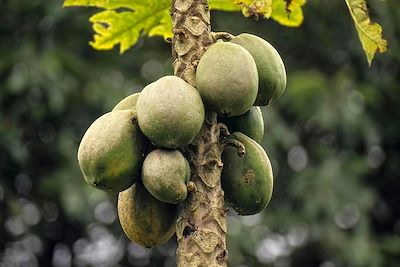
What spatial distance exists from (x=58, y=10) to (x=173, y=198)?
5278 millimetres

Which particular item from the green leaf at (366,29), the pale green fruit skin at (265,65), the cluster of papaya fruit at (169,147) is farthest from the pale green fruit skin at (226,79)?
the green leaf at (366,29)

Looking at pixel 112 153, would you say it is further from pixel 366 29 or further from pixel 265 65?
pixel 366 29

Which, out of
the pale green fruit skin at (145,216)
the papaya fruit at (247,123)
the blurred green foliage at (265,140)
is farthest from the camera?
the blurred green foliage at (265,140)

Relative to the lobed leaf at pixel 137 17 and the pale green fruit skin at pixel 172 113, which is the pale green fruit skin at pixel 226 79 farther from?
the lobed leaf at pixel 137 17

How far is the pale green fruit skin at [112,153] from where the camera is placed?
1.83 m

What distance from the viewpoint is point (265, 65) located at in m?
1.96

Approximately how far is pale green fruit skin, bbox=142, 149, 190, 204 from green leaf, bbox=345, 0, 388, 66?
651 millimetres

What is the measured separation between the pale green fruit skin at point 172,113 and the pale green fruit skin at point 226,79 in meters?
0.03

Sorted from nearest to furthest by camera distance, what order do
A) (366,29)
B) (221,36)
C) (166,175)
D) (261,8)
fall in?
(166,175), (221,36), (261,8), (366,29)

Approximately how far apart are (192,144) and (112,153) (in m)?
0.16

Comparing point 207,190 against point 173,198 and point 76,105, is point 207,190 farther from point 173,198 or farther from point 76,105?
point 76,105

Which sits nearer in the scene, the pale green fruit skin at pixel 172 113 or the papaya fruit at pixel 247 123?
the pale green fruit skin at pixel 172 113

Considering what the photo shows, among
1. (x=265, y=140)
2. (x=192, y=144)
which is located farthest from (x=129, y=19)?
(x=265, y=140)

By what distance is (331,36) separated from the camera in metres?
8.03
